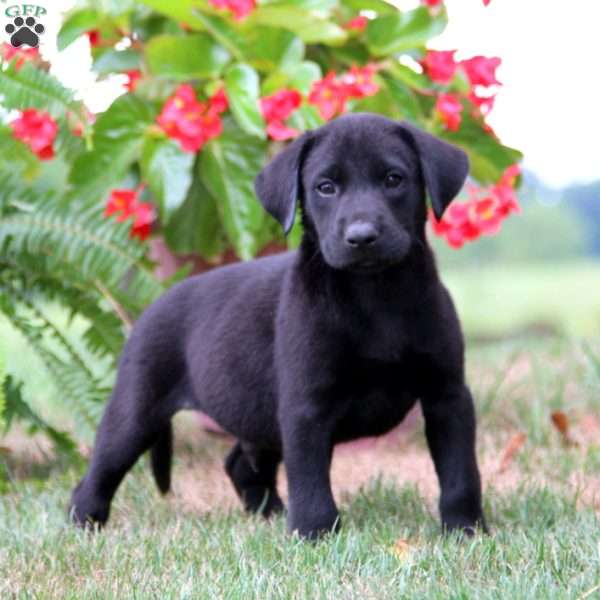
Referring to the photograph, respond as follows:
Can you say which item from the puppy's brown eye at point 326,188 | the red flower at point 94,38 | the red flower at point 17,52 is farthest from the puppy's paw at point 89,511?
the red flower at point 94,38

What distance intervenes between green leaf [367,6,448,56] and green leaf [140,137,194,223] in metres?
1.03

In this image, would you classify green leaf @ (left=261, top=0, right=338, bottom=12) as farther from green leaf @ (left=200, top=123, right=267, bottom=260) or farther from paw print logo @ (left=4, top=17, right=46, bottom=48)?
paw print logo @ (left=4, top=17, right=46, bottom=48)

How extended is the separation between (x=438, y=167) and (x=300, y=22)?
189cm

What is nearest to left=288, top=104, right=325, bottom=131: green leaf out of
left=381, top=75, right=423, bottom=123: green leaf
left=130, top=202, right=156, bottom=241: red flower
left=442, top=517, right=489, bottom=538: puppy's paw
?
left=381, top=75, right=423, bottom=123: green leaf

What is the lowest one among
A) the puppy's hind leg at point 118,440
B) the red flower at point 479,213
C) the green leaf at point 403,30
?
the puppy's hind leg at point 118,440

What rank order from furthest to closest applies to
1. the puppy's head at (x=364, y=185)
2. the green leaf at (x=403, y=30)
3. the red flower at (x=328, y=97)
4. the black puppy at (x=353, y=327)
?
the green leaf at (x=403, y=30), the red flower at (x=328, y=97), the black puppy at (x=353, y=327), the puppy's head at (x=364, y=185)

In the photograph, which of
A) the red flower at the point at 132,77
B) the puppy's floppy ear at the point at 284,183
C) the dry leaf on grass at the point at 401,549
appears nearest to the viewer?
the dry leaf on grass at the point at 401,549

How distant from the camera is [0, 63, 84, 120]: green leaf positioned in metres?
4.46

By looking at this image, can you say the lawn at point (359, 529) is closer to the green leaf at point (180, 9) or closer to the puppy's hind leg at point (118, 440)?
the puppy's hind leg at point (118, 440)

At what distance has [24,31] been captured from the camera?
5305 mm

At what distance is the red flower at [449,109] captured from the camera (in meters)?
5.03

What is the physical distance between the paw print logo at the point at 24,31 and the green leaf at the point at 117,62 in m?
0.30

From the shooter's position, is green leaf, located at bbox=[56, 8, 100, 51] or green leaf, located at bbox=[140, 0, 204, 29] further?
green leaf, located at bbox=[56, 8, 100, 51]

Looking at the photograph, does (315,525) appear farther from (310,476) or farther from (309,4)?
(309,4)
